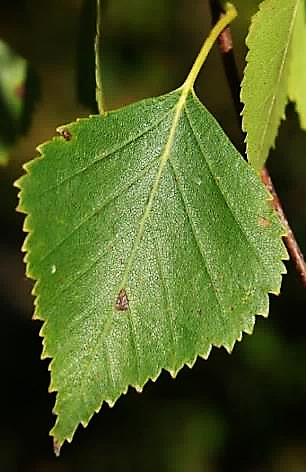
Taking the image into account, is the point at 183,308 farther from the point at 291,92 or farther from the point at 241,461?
the point at 241,461

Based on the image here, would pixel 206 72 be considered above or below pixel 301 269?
below

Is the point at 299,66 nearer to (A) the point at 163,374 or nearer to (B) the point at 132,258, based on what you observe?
(B) the point at 132,258

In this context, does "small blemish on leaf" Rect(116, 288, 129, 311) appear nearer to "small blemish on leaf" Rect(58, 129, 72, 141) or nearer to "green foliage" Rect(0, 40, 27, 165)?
"small blemish on leaf" Rect(58, 129, 72, 141)

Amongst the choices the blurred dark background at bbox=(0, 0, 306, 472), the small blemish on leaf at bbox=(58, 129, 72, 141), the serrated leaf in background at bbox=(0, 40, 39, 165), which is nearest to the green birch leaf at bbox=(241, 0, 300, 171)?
the small blemish on leaf at bbox=(58, 129, 72, 141)

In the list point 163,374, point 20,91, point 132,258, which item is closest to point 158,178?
point 132,258

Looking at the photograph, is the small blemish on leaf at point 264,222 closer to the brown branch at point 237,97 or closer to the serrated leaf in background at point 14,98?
the brown branch at point 237,97

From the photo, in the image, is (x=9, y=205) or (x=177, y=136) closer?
(x=177, y=136)

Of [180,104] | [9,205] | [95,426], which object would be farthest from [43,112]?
[180,104]
